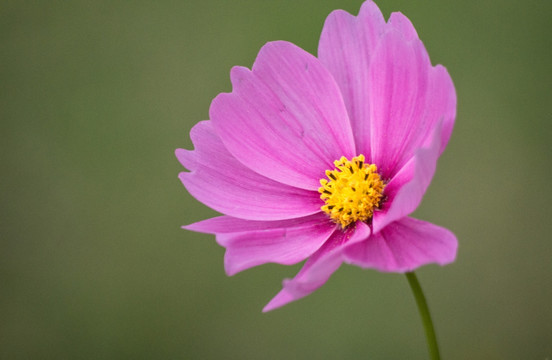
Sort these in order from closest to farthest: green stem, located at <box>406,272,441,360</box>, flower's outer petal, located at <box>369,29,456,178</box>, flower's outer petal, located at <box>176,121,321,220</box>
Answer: green stem, located at <box>406,272,441,360</box> → flower's outer petal, located at <box>369,29,456,178</box> → flower's outer petal, located at <box>176,121,321,220</box>

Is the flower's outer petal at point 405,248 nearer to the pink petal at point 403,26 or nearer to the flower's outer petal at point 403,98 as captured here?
the flower's outer petal at point 403,98

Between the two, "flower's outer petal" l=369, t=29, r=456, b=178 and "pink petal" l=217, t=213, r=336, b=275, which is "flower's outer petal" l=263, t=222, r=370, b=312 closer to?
"pink petal" l=217, t=213, r=336, b=275

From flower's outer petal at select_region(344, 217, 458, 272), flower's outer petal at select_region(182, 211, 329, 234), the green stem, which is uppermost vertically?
flower's outer petal at select_region(182, 211, 329, 234)

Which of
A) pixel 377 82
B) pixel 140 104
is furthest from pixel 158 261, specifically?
pixel 377 82

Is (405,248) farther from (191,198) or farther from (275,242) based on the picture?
(191,198)

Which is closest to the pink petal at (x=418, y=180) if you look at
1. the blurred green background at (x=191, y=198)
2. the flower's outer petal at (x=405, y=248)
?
the flower's outer petal at (x=405, y=248)

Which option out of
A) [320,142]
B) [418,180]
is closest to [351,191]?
[320,142]

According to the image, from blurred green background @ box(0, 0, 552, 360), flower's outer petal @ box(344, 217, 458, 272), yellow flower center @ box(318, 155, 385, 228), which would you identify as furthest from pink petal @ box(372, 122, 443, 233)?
blurred green background @ box(0, 0, 552, 360)
